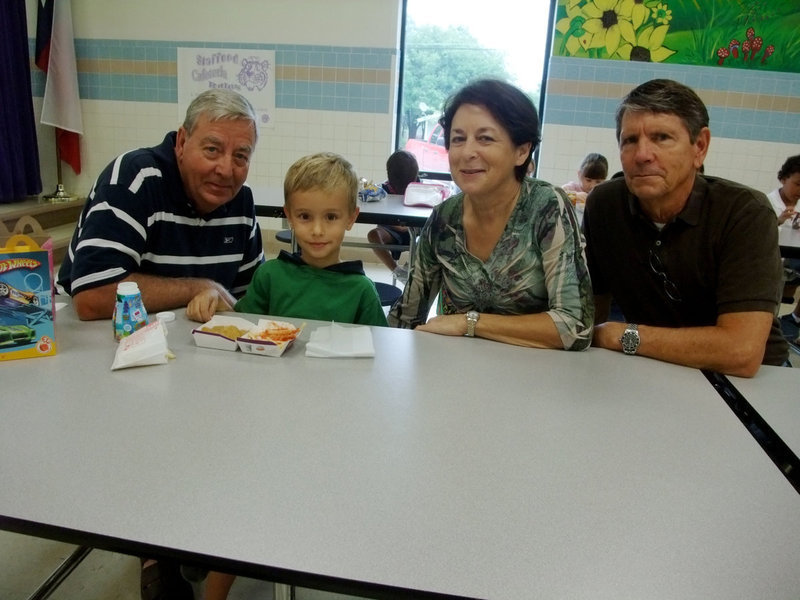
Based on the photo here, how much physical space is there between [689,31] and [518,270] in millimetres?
4543

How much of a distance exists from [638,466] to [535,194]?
2.80ft

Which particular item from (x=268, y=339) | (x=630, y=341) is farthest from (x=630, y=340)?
(x=268, y=339)

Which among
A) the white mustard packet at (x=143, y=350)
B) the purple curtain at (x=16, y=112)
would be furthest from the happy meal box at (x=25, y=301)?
the purple curtain at (x=16, y=112)

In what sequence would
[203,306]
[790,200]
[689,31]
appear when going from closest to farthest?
[203,306], [790,200], [689,31]

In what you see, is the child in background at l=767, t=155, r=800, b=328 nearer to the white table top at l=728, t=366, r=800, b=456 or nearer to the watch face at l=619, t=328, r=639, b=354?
the white table top at l=728, t=366, r=800, b=456

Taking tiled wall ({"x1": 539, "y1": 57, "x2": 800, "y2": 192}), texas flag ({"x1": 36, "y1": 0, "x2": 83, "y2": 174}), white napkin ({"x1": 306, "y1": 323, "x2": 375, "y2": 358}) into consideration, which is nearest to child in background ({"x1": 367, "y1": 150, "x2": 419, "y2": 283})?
tiled wall ({"x1": 539, "y1": 57, "x2": 800, "y2": 192})

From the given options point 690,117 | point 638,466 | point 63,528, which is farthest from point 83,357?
point 690,117

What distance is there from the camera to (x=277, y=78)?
5.39 m

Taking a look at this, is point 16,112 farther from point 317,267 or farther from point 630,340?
point 630,340

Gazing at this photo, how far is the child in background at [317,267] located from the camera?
1.49 metres

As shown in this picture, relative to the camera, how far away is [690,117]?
58.4 inches

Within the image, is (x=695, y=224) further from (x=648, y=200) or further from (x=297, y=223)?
(x=297, y=223)

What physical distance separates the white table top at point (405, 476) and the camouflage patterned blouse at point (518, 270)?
285 millimetres

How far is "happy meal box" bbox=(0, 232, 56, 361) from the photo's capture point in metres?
1.13
